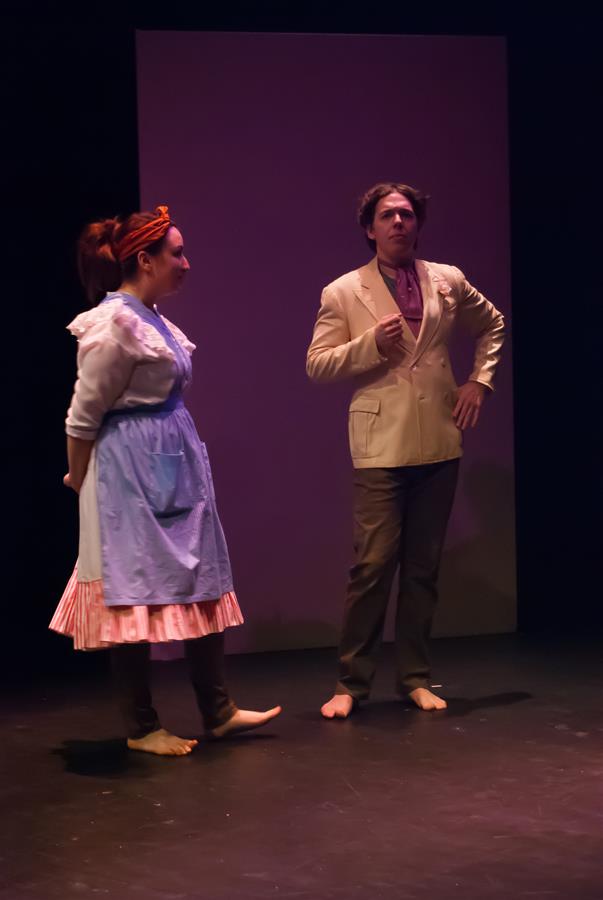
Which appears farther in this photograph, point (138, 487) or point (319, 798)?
point (138, 487)

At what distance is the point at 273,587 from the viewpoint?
494 cm

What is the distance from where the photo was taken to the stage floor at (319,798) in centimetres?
260

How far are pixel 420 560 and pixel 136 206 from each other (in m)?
1.62

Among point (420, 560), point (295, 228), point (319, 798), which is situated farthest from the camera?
point (295, 228)

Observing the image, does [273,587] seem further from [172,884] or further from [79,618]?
[172,884]

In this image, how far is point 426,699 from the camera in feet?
13.1

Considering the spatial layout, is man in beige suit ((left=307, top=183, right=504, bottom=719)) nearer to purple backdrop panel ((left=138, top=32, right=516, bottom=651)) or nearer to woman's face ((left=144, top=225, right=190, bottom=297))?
woman's face ((left=144, top=225, right=190, bottom=297))

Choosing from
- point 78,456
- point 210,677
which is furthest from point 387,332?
point 210,677

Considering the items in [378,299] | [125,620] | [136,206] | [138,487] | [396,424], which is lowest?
[125,620]

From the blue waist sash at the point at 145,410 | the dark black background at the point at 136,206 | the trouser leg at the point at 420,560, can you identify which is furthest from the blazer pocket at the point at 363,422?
the dark black background at the point at 136,206

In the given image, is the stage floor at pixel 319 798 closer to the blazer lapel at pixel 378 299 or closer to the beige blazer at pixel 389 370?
the beige blazer at pixel 389 370

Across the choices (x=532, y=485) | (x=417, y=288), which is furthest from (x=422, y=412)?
(x=532, y=485)

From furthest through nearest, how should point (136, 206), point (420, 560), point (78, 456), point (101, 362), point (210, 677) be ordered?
point (136, 206) < point (420, 560) < point (210, 677) < point (78, 456) < point (101, 362)

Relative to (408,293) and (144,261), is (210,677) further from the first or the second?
(408,293)
